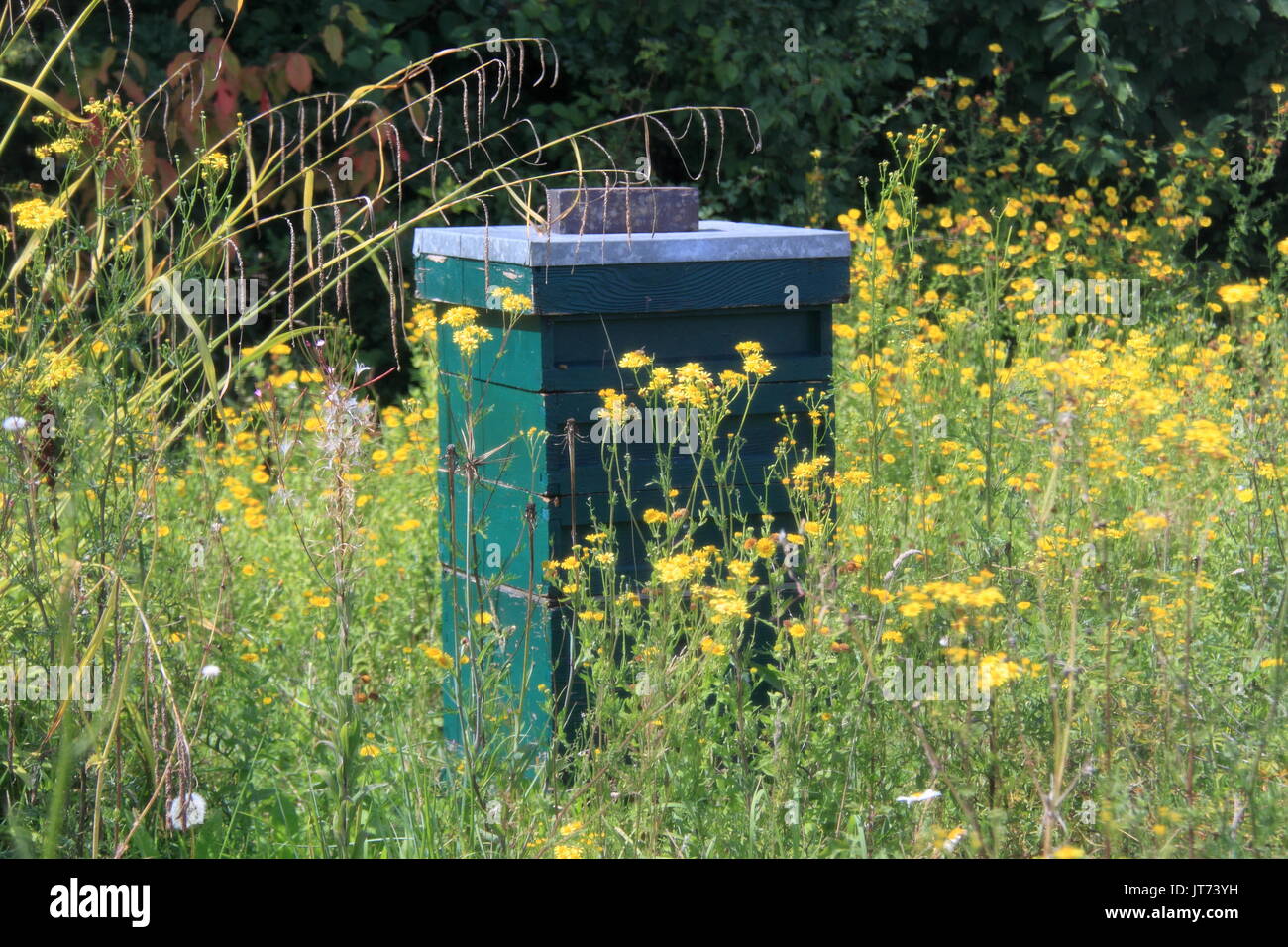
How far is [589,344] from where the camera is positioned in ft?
9.93

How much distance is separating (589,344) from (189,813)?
1.35m

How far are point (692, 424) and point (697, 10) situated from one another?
16.2 ft

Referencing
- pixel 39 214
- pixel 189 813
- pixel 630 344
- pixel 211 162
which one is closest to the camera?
pixel 189 813

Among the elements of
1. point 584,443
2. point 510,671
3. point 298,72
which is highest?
point 298,72

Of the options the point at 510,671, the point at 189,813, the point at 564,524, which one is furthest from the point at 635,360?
the point at 189,813

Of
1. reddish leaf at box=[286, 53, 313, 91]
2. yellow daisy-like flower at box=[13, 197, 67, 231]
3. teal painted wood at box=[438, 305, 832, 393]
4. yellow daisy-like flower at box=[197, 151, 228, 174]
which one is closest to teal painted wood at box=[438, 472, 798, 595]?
teal painted wood at box=[438, 305, 832, 393]

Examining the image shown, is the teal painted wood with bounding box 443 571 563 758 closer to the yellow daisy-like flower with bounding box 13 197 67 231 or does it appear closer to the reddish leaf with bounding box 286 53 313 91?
the yellow daisy-like flower with bounding box 13 197 67 231

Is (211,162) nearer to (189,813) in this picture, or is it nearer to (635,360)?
(635,360)

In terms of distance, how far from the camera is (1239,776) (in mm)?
2090

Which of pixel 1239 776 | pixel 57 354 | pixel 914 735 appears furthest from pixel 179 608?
pixel 1239 776

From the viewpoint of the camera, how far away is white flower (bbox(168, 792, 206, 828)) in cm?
201

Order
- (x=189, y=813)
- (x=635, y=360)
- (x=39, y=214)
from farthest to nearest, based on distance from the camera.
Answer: (x=635, y=360) < (x=39, y=214) < (x=189, y=813)

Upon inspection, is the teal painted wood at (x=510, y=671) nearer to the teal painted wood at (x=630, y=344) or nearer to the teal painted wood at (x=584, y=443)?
the teal painted wood at (x=584, y=443)

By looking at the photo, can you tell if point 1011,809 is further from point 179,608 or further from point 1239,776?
point 179,608
